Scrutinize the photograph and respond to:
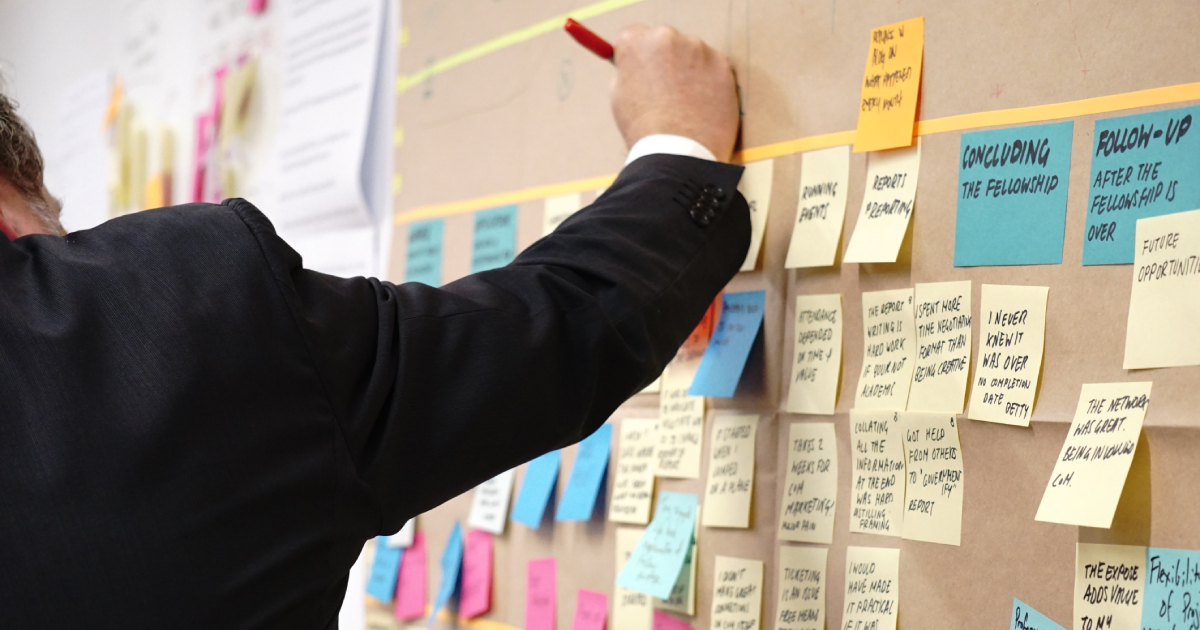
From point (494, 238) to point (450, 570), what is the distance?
1.30ft

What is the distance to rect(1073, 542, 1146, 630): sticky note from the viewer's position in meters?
0.58

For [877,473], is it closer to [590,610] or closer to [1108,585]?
[1108,585]

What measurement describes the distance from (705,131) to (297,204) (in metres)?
0.86

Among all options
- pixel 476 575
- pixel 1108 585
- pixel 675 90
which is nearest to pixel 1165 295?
pixel 1108 585

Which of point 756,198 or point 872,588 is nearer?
point 872,588

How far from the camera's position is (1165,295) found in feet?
1.88

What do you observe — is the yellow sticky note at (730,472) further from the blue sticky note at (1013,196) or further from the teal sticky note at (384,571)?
the teal sticky note at (384,571)

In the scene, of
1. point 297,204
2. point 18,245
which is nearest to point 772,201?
point 18,245

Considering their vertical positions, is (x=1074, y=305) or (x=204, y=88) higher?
(x=204, y=88)

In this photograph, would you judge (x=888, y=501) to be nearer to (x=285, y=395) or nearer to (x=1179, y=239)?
(x=1179, y=239)

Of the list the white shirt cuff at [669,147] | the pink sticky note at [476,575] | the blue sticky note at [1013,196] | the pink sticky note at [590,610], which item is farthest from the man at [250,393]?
the pink sticky note at [476,575]

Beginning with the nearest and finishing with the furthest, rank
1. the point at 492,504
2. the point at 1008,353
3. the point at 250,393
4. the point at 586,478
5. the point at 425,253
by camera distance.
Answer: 1. the point at 250,393
2. the point at 1008,353
3. the point at 586,478
4. the point at 492,504
5. the point at 425,253

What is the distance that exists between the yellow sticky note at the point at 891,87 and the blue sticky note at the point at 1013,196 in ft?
0.18

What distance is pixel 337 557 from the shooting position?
1.89 feet
